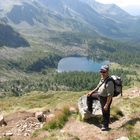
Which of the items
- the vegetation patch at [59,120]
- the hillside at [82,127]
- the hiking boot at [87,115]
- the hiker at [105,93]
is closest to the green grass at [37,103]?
the vegetation patch at [59,120]

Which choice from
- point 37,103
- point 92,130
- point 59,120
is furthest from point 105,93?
point 37,103

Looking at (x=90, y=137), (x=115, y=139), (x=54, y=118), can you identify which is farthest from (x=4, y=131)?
(x=115, y=139)

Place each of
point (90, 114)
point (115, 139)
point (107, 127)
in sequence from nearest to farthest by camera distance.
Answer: point (115, 139)
point (107, 127)
point (90, 114)

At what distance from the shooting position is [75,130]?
2483 cm

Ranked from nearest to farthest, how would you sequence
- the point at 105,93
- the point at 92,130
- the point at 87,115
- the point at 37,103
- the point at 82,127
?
1. the point at 105,93
2. the point at 92,130
3. the point at 82,127
4. the point at 87,115
5. the point at 37,103

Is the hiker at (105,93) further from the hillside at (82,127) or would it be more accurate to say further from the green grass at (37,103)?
the green grass at (37,103)

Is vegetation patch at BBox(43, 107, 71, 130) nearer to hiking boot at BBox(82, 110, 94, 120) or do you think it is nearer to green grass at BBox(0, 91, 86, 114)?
hiking boot at BBox(82, 110, 94, 120)

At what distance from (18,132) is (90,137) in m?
6.25

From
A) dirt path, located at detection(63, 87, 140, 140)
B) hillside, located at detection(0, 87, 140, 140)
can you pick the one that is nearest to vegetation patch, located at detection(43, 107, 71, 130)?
hillside, located at detection(0, 87, 140, 140)

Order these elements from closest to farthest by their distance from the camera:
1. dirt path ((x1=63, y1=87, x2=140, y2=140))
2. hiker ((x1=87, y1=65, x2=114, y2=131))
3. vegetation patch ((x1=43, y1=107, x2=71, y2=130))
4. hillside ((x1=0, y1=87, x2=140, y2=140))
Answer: hiker ((x1=87, y1=65, x2=114, y2=131)), dirt path ((x1=63, y1=87, x2=140, y2=140)), hillside ((x1=0, y1=87, x2=140, y2=140)), vegetation patch ((x1=43, y1=107, x2=71, y2=130))

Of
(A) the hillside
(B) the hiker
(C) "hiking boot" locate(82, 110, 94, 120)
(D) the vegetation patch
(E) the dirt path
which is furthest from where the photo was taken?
(C) "hiking boot" locate(82, 110, 94, 120)

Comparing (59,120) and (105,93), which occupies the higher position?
(105,93)

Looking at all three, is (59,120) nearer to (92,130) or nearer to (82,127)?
(82,127)

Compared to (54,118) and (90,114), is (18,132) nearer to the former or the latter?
(54,118)
